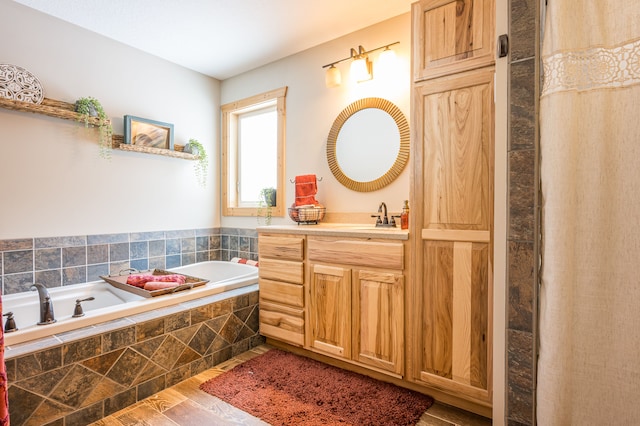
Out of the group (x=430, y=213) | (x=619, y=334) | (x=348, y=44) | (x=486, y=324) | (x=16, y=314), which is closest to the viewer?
(x=619, y=334)

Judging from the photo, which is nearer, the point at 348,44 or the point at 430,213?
the point at 430,213

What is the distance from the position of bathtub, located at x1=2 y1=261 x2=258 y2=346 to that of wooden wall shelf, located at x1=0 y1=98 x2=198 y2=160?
1.17 m

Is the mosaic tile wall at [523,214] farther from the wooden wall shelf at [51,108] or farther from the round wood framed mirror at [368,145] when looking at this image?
the wooden wall shelf at [51,108]

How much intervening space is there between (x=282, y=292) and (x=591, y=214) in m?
1.90

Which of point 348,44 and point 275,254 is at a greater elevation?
point 348,44

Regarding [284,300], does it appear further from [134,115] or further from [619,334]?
[134,115]

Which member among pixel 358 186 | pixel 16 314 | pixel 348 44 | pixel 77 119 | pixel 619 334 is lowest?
pixel 16 314

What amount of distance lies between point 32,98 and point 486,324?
128 inches

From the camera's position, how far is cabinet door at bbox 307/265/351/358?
6.91ft

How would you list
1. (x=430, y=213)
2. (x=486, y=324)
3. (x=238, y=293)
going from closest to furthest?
(x=486, y=324) < (x=430, y=213) < (x=238, y=293)

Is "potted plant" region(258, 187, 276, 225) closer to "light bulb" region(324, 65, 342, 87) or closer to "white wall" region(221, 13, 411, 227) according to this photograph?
"white wall" region(221, 13, 411, 227)

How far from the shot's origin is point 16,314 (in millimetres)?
2156

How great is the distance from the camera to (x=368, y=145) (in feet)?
8.64

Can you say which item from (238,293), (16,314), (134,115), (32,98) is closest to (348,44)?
(134,115)
